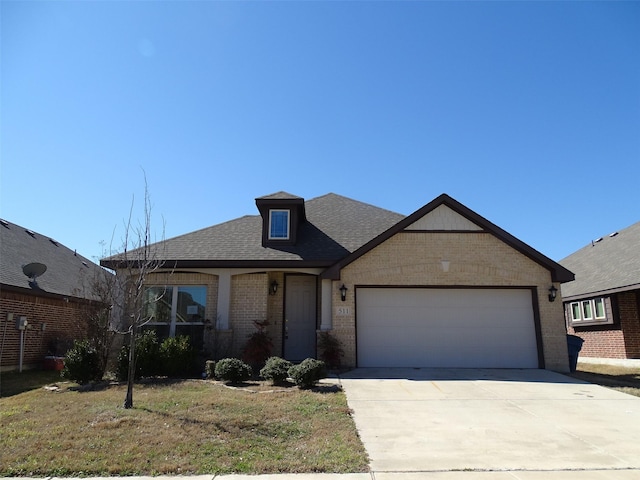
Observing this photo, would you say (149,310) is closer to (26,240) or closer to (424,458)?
(26,240)

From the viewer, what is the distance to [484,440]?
605 cm

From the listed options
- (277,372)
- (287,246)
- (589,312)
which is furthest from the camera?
(589,312)

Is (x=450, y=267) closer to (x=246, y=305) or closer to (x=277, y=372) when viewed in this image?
(x=277, y=372)

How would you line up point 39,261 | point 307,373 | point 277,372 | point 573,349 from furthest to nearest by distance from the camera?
point 39,261, point 573,349, point 277,372, point 307,373

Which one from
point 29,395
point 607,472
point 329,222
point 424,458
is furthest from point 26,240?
point 607,472

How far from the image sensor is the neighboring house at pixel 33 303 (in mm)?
12945

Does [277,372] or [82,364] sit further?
[82,364]

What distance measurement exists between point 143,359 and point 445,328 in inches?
326

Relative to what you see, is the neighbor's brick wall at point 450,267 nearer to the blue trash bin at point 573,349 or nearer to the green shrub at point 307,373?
the blue trash bin at point 573,349

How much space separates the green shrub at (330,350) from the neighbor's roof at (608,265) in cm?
1019

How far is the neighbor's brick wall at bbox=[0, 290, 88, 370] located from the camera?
42.1ft

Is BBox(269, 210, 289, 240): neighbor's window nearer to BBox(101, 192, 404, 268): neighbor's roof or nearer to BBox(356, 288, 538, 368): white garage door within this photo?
BBox(101, 192, 404, 268): neighbor's roof

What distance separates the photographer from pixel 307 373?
9156 mm

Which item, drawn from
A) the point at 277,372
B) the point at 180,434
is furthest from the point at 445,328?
the point at 180,434
